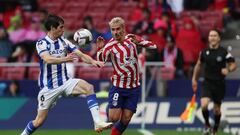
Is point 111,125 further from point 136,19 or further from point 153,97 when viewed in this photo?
point 136,19

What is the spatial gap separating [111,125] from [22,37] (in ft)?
34.4

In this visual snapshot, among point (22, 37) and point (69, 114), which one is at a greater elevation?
point (22, 37)

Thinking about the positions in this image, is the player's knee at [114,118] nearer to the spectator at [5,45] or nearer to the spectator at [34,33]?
the spectator at [5,45]

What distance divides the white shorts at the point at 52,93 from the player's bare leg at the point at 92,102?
0.38ft

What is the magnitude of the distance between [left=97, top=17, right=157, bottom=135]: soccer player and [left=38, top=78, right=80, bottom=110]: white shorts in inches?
26.9

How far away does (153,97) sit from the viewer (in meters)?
22.5

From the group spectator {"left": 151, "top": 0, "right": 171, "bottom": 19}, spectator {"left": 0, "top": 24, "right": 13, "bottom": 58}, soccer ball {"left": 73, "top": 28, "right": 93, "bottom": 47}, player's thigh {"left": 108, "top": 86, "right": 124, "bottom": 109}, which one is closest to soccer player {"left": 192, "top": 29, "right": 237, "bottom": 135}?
player's thigh {"left": 108, "top": 86, "right": 124, "bottom": 109}

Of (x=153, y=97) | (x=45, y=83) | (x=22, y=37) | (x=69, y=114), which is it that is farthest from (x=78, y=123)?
(x=45, y=83)

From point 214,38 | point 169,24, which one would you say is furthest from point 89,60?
point 169,24

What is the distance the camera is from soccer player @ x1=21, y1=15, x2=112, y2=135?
1611 centimetres

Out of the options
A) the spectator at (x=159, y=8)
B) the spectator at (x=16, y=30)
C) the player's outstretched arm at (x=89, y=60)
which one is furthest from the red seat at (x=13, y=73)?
the player's outstretched arm at (x=89, y=60)

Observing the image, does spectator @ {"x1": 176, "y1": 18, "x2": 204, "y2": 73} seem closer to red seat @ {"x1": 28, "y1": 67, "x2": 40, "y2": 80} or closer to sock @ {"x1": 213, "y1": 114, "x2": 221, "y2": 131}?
red seat @ {"x1": 28, "y1": 67, "x2": 40, "y2": 80}

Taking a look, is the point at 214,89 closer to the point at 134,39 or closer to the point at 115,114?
the point at 115,114

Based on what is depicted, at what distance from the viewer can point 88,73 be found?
76.3ft
